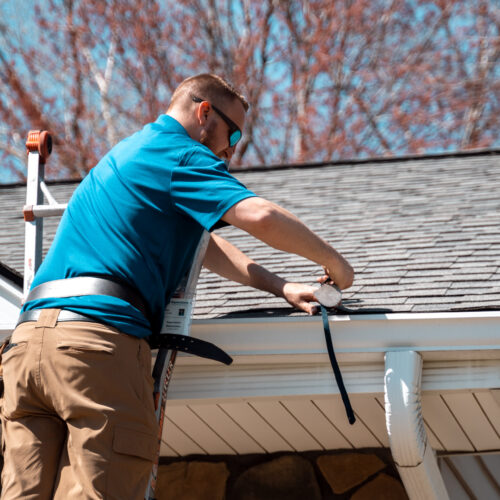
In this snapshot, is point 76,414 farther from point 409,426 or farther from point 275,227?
point 409,426

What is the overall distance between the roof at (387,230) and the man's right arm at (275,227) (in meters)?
0.54

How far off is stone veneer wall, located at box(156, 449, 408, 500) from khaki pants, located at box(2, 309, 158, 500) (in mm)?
1276

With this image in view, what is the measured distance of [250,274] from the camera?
11.7ft

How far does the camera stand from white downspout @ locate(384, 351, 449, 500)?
3008mm

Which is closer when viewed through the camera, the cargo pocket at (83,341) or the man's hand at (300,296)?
the cargo pocket at (83,341)

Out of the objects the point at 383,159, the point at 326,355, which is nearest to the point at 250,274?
the point at 326,355

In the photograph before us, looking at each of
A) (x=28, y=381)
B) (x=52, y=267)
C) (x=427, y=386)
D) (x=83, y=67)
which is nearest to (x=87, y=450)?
(x=28, y=381)

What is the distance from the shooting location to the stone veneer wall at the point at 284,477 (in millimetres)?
3766

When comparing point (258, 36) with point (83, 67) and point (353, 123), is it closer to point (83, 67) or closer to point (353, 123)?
→ point (353, 123)

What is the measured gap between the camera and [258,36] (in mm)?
15359

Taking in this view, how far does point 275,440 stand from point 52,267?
146 cm

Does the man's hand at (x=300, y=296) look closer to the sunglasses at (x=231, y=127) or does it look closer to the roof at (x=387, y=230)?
the roof at (x=387, y=230)

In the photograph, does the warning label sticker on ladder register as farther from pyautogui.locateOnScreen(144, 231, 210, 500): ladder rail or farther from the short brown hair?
the short brown hair

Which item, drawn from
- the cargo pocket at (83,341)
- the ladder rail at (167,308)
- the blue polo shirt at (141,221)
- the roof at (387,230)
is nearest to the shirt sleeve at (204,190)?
the blue polo shirt at (141,221)
